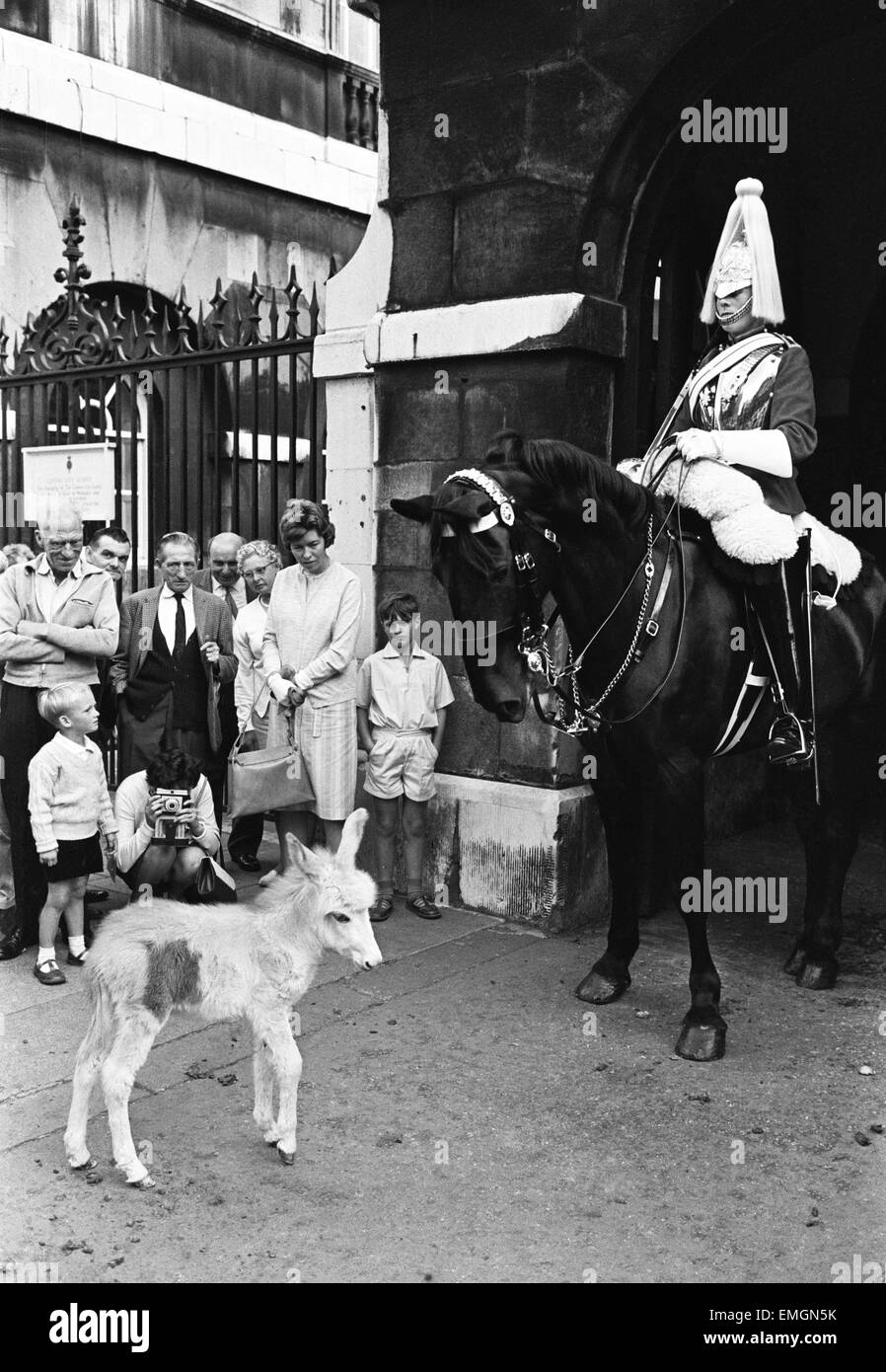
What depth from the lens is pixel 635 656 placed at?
502cm

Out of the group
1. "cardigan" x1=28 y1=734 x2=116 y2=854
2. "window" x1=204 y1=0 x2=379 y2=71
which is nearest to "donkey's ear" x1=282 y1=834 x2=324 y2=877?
"cardigan" x1=28 y1=734 x2=116 y2=854

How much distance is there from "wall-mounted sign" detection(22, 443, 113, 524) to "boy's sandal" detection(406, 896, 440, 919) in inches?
139

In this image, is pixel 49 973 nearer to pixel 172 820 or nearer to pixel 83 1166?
pixel 172 820

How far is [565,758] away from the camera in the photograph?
6.52m

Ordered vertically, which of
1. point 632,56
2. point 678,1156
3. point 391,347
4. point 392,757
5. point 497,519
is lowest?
point 678,1156

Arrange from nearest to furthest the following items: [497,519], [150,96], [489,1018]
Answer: [497,519]
[489,1018]
[150,96]

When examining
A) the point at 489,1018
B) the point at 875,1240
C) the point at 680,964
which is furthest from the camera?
the point at 680,964

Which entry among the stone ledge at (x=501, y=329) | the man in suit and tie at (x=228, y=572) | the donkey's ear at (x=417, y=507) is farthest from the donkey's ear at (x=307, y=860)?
the man in suit and tie at (x=228, y=572)

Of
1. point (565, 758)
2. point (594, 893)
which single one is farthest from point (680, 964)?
point (565, 758)

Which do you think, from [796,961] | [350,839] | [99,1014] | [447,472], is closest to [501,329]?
[447,472]

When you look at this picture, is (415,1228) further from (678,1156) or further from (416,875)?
(416,875)

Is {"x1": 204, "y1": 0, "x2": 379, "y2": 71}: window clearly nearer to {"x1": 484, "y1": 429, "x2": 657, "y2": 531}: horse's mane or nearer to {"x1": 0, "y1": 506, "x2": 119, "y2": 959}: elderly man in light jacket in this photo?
{"x1": 0, "y1": 506, "x2": 119, "y2": 959}: elderly man in light jacket

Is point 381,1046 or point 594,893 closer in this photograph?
point 381,1046

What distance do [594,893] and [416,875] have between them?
90 centimetres
